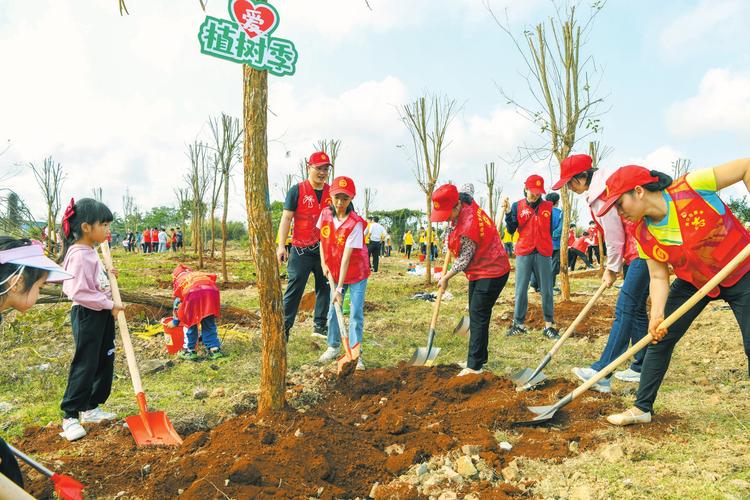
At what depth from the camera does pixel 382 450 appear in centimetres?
292

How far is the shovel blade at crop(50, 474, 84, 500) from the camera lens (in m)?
2.04

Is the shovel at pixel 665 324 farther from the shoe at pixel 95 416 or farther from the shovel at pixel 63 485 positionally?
the shoe at pixel 95 416

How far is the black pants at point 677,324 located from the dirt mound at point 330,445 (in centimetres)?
37

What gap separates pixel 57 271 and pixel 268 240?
121 cm

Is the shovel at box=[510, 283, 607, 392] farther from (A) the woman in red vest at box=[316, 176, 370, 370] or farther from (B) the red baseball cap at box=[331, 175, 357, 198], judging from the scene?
(B) the red baseball cap at box=[331, 175, 357, 198]

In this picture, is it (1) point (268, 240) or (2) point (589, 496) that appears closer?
(2) point (589, 496)

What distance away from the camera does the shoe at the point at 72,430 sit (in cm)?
314

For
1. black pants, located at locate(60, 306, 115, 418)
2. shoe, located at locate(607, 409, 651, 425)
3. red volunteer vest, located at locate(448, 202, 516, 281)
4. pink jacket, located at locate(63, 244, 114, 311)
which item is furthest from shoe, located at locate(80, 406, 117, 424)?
shoe, located at locate(607, 409, 651, 425)

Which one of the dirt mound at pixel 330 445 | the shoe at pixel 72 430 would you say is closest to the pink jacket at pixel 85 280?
the shoe at pixel 72 430

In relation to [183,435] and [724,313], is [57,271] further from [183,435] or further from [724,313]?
[724,313]

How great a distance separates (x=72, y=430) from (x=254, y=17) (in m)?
2.73

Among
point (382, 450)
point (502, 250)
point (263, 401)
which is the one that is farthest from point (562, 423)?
point (263, 401)

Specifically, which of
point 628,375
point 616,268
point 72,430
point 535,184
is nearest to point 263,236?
point 72,430

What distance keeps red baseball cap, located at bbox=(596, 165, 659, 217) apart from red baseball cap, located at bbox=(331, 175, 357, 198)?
7.53 ft
